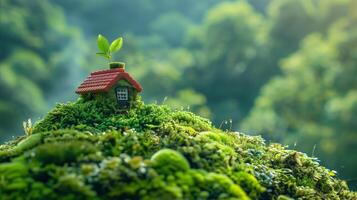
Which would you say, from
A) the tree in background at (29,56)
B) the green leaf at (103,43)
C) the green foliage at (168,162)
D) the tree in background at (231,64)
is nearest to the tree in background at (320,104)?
the tree in background at (231,64)

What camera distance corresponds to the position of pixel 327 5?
5669cm

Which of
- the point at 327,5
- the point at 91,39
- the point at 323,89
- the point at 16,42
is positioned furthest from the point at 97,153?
the point at 91,39

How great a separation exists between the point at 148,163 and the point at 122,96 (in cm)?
275

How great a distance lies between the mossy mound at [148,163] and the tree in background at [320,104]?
2549cm

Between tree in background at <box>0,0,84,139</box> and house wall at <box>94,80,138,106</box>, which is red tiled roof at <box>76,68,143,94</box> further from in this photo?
tree in background at <box>0,0,84,139</box>

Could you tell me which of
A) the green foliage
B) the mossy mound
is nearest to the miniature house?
the mossy mound

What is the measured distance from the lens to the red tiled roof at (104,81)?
27.1 ft

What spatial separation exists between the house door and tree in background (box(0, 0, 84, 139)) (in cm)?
4100

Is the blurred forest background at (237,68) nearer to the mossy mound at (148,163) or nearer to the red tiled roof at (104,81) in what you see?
the mossy mound at (148,163)

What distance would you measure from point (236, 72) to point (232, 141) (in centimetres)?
5284

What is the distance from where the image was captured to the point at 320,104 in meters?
42.2

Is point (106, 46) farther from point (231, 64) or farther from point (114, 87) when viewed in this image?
point (231, 64)

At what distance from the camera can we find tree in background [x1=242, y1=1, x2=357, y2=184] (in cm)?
3425

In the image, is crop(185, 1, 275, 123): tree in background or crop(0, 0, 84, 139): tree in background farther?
crop(185, 1, 275, 123): tree in background
